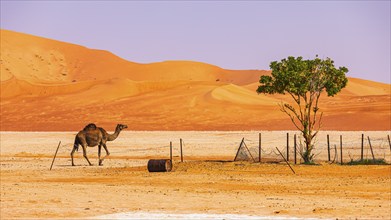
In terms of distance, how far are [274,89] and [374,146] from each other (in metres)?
15.3

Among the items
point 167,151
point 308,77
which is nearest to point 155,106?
point 167,151

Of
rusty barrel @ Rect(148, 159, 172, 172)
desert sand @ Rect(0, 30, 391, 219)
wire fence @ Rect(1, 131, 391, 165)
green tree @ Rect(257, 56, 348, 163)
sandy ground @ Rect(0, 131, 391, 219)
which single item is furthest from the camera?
wire fence @ Rect(1, 131, 391, 165)

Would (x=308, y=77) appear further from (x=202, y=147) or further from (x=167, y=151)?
(x=202, y=147)

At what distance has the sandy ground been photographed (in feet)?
70.1

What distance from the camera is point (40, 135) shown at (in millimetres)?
80188

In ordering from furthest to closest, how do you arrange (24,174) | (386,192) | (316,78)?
(316,78) → (24,174) → (386,192)

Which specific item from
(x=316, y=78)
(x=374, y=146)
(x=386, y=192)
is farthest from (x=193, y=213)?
(x=374, y=146)

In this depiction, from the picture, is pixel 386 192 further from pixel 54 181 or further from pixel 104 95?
pixel 104 95

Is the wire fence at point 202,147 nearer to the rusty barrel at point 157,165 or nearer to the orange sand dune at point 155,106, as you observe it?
the rusty barrel at point 157,165

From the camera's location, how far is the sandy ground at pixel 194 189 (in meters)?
21.4

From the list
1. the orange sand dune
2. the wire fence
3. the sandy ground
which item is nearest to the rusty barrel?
the sandy ground

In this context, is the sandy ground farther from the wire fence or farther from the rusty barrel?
the wire fence

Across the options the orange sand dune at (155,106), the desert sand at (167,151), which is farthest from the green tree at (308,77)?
the orange sand dune at (155,106)

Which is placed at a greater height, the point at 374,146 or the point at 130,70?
the point at 130,70
